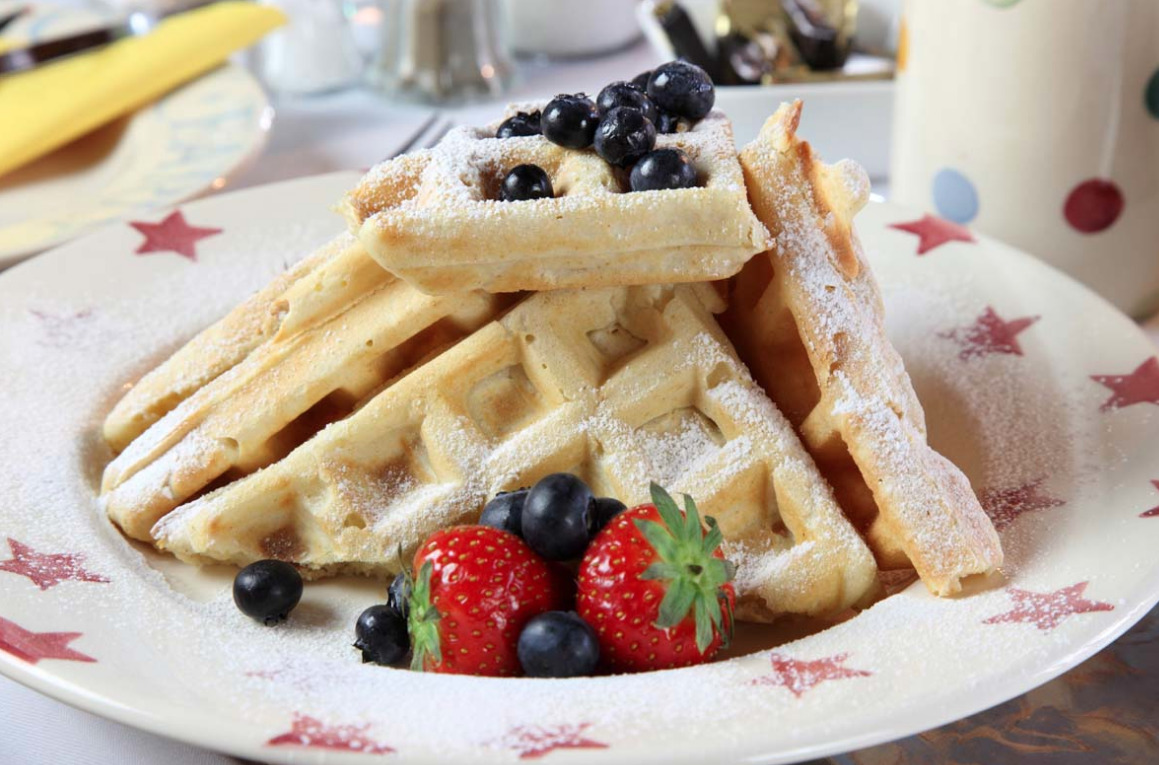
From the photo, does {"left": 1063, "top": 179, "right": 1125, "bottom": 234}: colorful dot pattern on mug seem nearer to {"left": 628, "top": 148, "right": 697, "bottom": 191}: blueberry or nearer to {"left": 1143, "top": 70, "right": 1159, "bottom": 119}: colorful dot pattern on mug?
{"left": 1143, "top": 70, "right": 1159, "bottom": 119}: colorful dot pattern on mug

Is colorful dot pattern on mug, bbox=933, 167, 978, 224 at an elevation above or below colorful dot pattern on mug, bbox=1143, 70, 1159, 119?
below

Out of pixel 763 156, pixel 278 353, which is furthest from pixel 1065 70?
pixel 278 353

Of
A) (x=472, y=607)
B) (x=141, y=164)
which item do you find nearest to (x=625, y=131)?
(x=472, y=607)

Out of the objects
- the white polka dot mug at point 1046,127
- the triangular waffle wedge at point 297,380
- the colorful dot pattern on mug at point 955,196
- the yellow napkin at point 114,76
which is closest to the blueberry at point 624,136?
the triangular waffle wedge at point 297,380

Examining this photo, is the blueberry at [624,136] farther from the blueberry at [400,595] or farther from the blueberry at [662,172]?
the blueberry at [400,595]

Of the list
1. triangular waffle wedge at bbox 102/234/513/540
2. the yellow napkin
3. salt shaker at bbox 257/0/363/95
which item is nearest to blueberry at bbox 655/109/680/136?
triangular waffle wedge at bbox 102/234/513/540

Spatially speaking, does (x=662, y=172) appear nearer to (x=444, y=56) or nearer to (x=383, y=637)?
(x=383, y=637)

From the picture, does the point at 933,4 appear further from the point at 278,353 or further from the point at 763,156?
the point at 278,353
